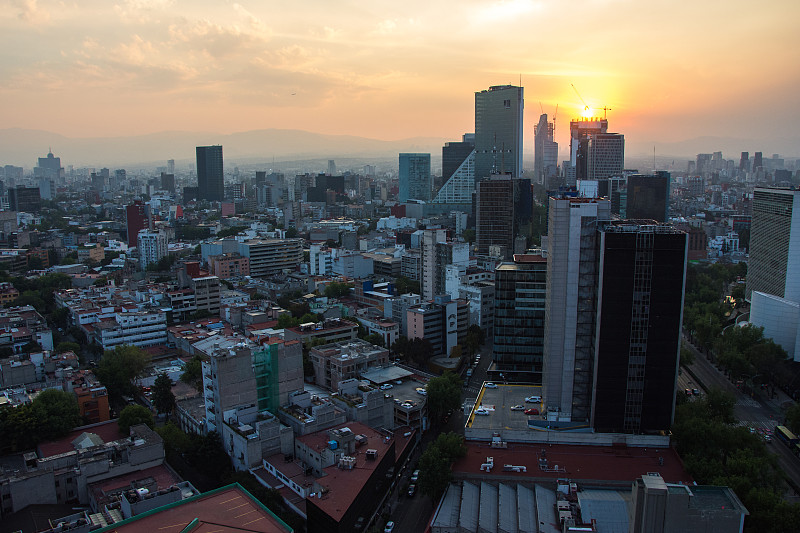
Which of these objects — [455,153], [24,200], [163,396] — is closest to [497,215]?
[163,396]

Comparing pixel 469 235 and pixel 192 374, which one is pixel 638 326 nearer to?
pixel 192 374

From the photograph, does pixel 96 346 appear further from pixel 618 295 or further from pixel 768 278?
pixel 768 278

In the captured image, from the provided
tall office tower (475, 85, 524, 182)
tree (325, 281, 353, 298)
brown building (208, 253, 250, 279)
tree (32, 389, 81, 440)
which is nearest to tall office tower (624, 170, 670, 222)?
tall office tower (475, 85, 524, 182)

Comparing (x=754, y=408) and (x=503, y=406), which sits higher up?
(x=503, y=406)

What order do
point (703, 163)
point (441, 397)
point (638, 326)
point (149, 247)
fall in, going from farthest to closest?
1. point (703, 163)
2. point (149, 247)
3. point (441, 397)
4. point (638, 326)

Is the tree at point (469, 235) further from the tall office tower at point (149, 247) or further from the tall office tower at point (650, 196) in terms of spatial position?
the tall office tower at point (149, 247)
